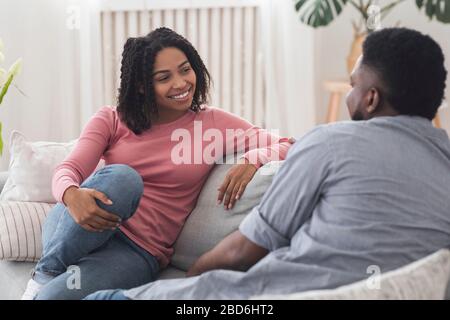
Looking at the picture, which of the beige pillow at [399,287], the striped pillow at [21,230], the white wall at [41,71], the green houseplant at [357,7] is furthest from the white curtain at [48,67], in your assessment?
the beige pillow at [399,287]

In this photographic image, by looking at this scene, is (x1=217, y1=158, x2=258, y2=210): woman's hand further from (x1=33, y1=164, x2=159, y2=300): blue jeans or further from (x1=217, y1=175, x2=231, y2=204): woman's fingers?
(x1=33, y1=164, x2=159, y2=300): blue jeans

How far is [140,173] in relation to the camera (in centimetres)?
168

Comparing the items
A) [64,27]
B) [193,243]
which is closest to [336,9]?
[64,27]

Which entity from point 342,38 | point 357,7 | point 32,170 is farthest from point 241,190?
point 342,38

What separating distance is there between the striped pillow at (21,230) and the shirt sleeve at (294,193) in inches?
29.1

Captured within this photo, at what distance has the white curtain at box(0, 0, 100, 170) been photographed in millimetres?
3021

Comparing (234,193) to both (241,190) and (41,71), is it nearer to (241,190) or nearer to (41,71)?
(241,190)

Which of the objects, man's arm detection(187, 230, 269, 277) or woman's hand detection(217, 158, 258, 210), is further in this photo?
woman's hand detection(217, 158, 258, 210)

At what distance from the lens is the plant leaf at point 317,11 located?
3143 millimetres

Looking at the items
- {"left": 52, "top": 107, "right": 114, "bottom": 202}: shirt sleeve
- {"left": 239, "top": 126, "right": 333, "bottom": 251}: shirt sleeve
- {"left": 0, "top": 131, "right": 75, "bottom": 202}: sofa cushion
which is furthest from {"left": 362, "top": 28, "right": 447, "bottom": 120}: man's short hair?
{"left": 0, "top": 131, "right": 75, "bottom": 202}: sofa cushion

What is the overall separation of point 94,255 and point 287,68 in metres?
2.07

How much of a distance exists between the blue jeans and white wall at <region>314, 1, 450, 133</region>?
2237mm
